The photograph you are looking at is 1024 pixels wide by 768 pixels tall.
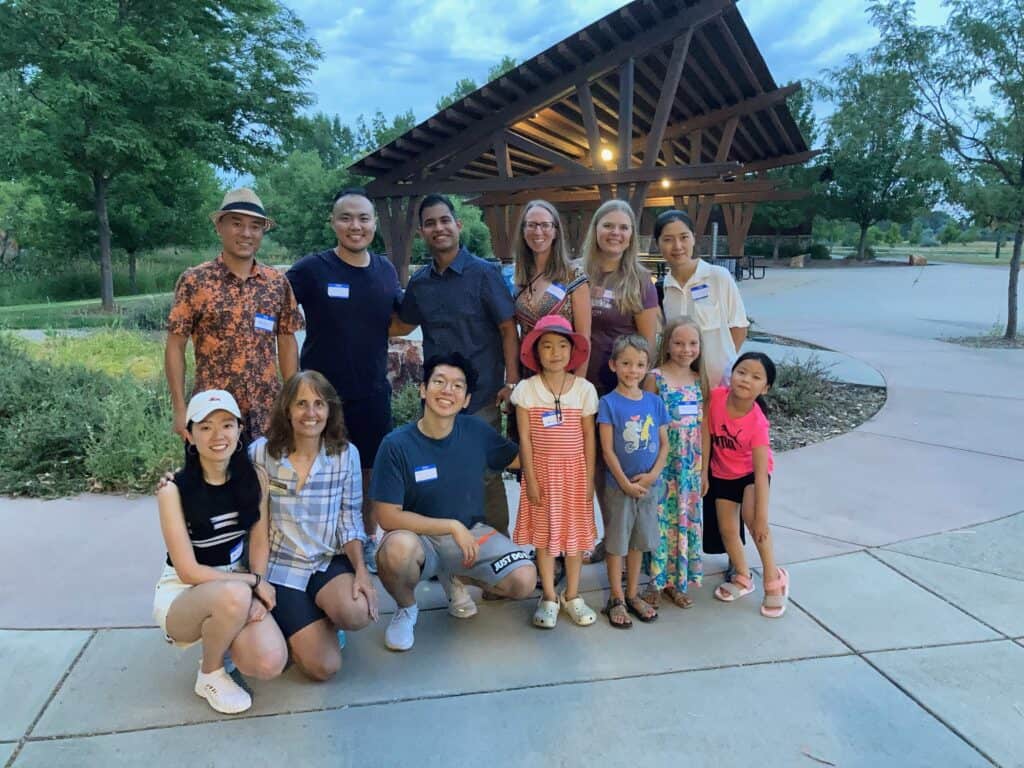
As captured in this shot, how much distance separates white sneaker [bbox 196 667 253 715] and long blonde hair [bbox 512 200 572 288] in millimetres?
2021

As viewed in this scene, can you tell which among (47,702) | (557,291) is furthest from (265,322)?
(47,702)

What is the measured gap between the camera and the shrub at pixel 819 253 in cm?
3959

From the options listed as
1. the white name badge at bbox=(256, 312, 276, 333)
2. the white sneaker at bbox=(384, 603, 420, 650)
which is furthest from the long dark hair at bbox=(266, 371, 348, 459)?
the white sneaker at bbox=(384, 603, 420, 650)

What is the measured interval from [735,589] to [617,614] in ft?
2.05

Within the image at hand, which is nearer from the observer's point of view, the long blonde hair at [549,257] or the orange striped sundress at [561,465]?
the orange striped sundress at [561,465]

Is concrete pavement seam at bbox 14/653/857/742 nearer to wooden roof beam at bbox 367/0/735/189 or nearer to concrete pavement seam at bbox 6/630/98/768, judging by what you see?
concrete pavement seam at bbox 6/630/98/768

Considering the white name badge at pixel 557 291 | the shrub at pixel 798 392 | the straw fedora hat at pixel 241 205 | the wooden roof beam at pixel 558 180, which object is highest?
the wooden roof beam at pixel 558 180

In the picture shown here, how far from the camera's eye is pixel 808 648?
2.74 meters

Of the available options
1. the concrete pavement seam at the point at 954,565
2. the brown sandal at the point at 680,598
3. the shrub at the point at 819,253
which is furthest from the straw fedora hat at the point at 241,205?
the shrub at the point at 819,253

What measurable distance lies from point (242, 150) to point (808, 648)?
1698cm

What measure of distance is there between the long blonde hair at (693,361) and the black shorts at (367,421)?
1.37 meters

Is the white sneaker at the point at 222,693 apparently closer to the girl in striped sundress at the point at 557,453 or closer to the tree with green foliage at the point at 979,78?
the girl in striped sundress at the point at 557,453

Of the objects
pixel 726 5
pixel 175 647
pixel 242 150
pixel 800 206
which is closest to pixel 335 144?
pixel 800 206

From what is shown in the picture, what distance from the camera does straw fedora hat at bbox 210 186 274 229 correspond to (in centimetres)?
298
